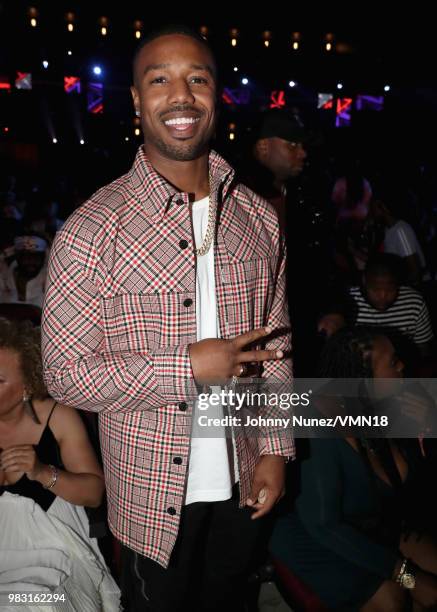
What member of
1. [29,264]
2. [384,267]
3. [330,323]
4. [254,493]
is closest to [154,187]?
[254,493]

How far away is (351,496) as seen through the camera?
6.96 feet

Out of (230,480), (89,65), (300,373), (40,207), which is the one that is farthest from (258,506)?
(89,65)

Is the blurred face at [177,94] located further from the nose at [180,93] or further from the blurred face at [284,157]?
the blurred face at [284,157]

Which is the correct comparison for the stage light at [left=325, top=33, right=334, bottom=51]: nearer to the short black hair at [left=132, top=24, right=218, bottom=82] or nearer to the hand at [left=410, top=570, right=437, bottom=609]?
the short black hair at [left=132, top=24, right=218, bottom=82]

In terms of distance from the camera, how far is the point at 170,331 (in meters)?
1.42

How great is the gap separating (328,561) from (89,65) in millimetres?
19768

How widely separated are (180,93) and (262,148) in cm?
177

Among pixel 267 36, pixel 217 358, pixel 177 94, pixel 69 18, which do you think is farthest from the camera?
pixel 267 36

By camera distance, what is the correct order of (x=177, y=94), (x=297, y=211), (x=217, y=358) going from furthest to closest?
1. (x=297, y=211)
2. (x=177, y=94)
3. (x=217, y=358)

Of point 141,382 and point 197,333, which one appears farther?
point 197,333

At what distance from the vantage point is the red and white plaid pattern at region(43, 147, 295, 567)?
4.48ft

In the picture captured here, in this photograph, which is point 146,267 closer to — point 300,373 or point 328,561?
point 328,561

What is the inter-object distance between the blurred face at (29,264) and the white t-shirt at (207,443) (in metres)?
3.16

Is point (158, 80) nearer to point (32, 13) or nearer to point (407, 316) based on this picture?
point (407, 316)
